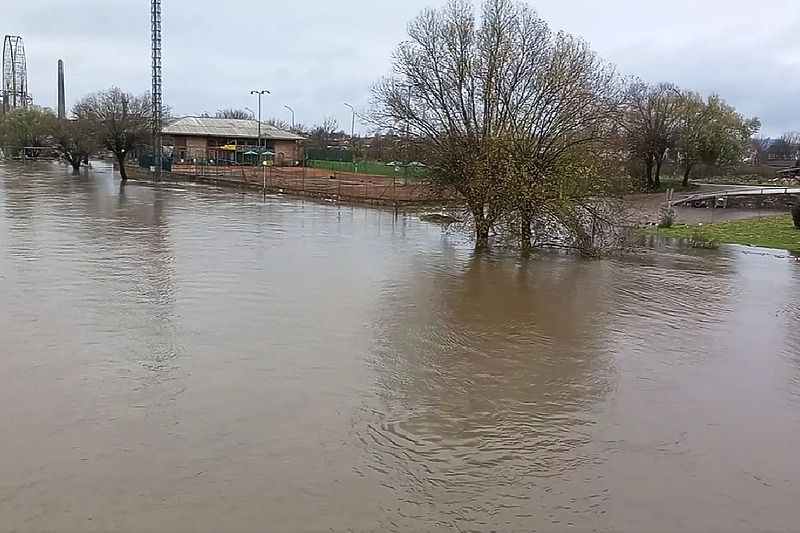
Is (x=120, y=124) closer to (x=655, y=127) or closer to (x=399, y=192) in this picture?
(x=399, y=192)

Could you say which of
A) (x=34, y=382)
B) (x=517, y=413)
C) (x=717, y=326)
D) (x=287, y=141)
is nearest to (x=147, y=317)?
(x=34, y=382)

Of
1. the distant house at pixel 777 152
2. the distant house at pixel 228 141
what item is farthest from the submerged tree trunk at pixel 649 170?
the distant house at pixel 777 152

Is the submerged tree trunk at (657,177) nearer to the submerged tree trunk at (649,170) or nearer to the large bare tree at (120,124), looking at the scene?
the submerged tree trunk at (649,170)

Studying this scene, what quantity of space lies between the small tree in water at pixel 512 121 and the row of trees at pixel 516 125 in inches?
1.1

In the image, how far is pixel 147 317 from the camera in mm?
11367

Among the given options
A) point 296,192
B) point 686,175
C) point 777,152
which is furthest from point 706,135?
point 777,152

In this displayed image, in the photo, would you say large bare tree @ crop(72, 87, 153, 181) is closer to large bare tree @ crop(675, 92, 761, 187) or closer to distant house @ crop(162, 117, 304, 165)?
distant house @ crop(162, 117, 304, 165)

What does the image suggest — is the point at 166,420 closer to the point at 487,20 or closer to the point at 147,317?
the point at 147,317

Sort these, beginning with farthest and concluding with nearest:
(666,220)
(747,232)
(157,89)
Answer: (157,89) < (666,220) < (747,232)

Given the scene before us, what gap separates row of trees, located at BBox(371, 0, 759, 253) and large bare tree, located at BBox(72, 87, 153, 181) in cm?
2988

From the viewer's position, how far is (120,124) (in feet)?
155

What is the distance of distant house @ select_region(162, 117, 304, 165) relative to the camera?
66.9 m

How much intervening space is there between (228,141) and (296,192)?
116 feet

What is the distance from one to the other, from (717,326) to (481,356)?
482cm
